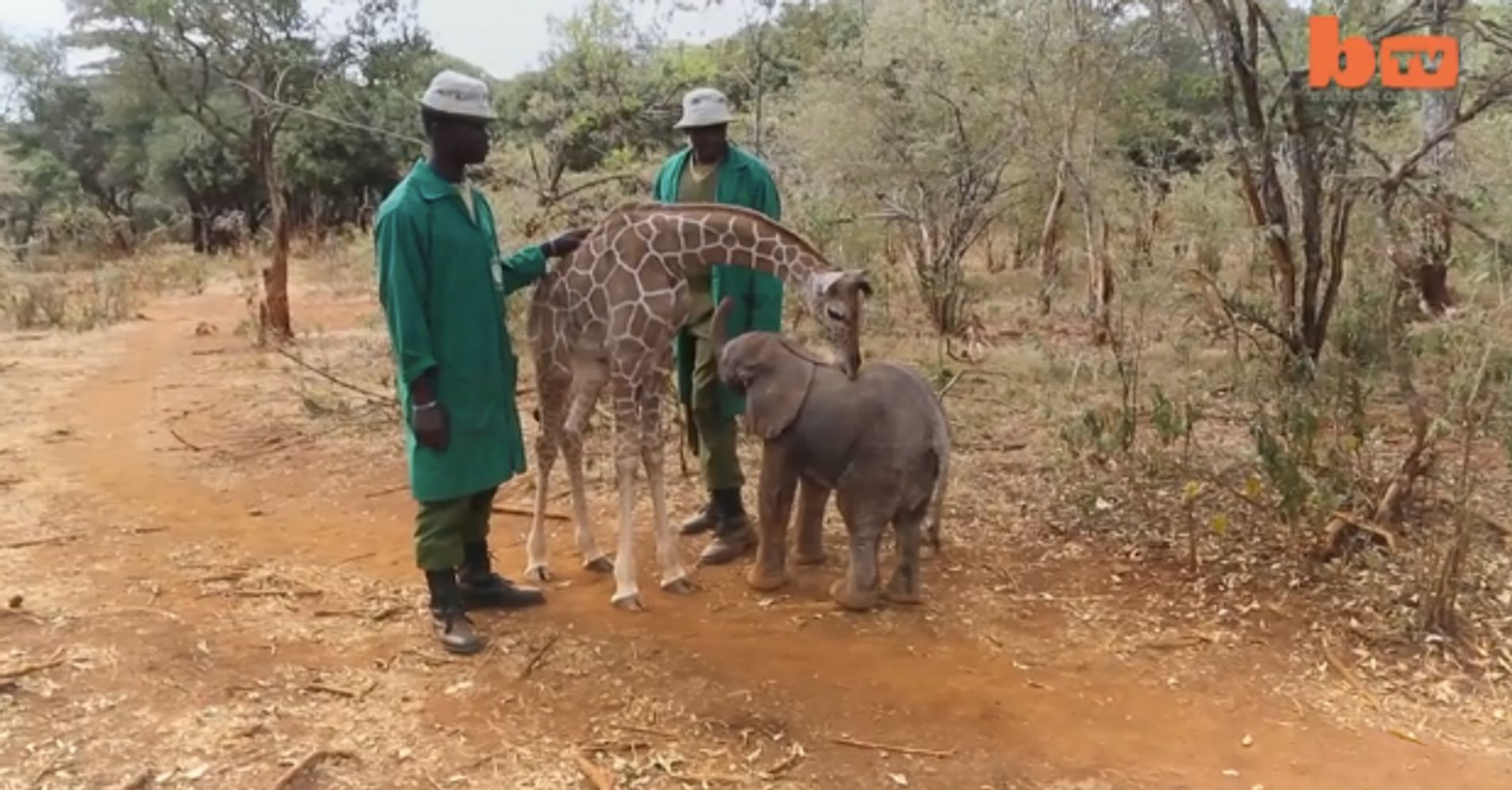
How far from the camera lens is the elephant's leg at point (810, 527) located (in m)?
4.55

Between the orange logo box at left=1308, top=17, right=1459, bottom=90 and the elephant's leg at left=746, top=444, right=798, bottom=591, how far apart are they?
3.14m

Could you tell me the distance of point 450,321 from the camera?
3.74m

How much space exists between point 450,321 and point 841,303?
50.8 inches

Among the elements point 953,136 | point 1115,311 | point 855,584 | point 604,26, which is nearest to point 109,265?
point 604,26

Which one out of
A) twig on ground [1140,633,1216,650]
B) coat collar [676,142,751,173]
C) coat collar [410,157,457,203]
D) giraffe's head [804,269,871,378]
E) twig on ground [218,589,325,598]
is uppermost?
coat collar [676,142,751,173]

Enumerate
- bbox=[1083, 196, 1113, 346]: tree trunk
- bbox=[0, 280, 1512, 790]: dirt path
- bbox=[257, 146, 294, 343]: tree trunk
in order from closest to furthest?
bbox=[0, 280, 1512, 790]: dirt path, bbox=[1083, 196, 1113, 346]: tree trunk, bbox=[257, 146, 294, 343]: tree trunk

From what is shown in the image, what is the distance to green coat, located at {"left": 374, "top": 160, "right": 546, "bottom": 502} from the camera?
362 cm

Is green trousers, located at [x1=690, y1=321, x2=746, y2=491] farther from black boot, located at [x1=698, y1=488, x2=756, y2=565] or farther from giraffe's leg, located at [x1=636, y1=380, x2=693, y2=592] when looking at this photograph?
giraffe's leg, located at [x1=636, y1=380, x2=693, y2=592]

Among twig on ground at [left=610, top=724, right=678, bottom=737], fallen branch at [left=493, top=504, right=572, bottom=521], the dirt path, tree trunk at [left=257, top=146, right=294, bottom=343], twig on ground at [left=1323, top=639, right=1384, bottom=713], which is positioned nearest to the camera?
the dirt path

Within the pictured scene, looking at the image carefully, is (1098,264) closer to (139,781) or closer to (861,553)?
(861,553)

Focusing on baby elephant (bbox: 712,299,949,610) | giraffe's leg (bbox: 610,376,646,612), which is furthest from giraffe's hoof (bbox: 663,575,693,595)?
baby elephant (bbox: 712,299,949,610)

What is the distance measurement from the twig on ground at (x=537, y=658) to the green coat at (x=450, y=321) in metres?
0.58

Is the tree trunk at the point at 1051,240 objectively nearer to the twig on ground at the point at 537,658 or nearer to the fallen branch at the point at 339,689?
the twig on ground at the point at 537,658

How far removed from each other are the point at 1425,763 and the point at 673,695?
2.14 metres
